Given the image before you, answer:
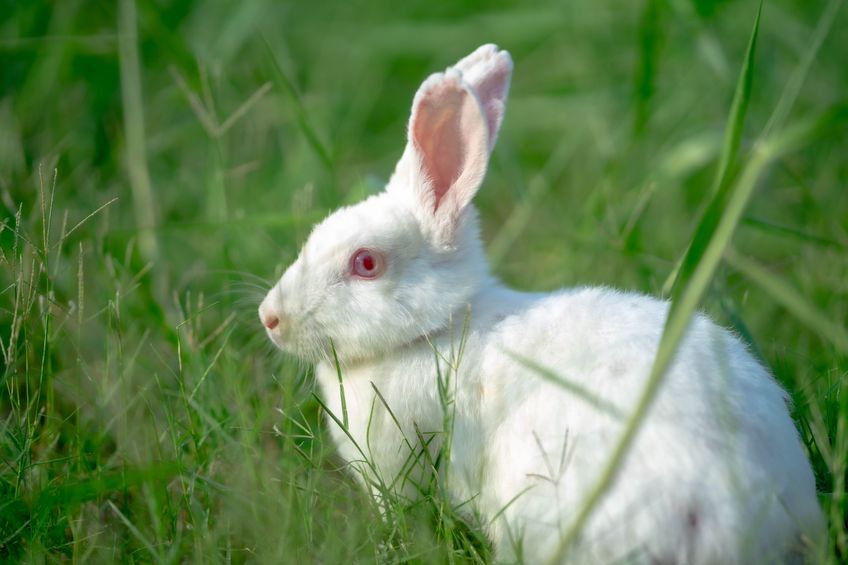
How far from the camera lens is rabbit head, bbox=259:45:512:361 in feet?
9.66

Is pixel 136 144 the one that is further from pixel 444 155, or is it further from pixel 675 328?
pixel 675 328

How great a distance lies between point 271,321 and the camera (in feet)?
9.93

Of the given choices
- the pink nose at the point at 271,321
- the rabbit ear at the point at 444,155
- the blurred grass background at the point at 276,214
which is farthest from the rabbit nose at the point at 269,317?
the rabbit ear at the point at 444,155

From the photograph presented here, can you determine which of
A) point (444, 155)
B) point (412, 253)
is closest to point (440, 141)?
point (444, 155)

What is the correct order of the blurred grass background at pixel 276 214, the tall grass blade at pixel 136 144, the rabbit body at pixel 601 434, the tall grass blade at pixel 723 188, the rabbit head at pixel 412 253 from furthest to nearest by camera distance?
the tall grass blade at pixel 136 144 → the rabbit head at pixel 412 253 → the blurred grass background at pixel 276 214 → the rabbit body at pixel 601 434 → the tall grass blade at pixel 723 188

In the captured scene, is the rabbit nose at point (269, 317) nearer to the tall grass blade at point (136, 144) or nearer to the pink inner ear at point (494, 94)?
the pink inner ear at point (494, 94)

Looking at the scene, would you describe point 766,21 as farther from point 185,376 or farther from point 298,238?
point 185,376

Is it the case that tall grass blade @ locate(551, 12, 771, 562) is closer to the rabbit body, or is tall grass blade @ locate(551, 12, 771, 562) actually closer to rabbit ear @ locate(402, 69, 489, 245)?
the rabbit body

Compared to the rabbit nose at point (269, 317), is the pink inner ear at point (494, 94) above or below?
above

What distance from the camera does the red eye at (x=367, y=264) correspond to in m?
2.99

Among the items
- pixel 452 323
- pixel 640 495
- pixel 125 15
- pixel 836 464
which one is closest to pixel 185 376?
pixel 452 323

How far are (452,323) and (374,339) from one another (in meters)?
0.25

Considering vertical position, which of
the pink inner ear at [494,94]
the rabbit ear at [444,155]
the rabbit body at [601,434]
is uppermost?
the pink inner ear at [494,94]

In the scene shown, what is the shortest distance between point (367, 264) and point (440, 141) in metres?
0.49
